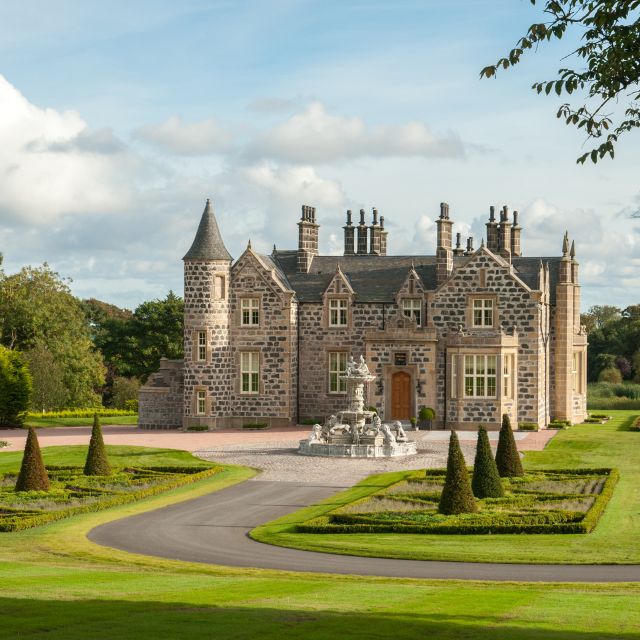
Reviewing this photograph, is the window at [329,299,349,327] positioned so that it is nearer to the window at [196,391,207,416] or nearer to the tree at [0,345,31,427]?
the window at [196,391,207,416]

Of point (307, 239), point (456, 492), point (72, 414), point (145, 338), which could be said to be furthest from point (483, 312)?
point (145, 338)

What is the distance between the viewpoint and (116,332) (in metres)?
91.2

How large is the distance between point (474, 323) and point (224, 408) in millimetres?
14747

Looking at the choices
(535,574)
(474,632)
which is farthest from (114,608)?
(535,574)

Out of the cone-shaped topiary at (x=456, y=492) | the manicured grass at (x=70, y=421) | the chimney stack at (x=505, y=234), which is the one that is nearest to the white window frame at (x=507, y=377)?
the chimney stack at (x=505, y=234)

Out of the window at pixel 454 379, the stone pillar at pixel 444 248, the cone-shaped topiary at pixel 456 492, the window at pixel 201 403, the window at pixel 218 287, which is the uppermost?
the stone pillar at pixel 444 248

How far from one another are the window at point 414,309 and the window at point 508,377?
5666 millimetres

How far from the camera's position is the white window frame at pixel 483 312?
61406 millimetres

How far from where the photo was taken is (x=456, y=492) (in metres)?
33.0

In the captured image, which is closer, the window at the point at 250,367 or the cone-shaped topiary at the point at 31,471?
the cone-shaped topiary at the point at 31,471

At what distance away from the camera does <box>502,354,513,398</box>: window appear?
59812 mm

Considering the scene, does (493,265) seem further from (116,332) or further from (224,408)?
(116,332)

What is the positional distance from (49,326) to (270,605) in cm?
6593

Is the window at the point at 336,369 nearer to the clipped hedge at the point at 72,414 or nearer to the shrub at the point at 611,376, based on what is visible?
the clipped hedge at the point at 72,414
